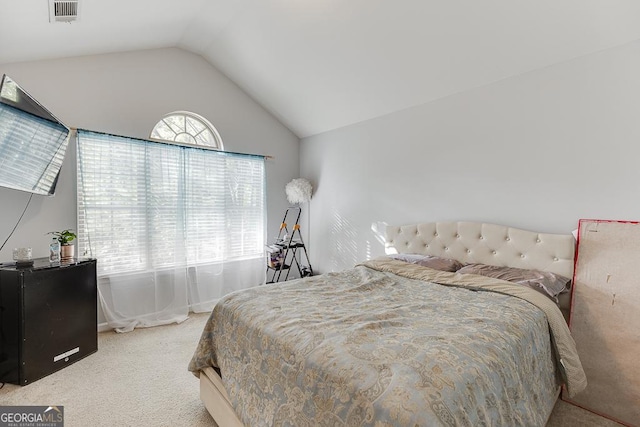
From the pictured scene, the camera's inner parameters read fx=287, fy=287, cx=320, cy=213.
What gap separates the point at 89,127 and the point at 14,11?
119 cm

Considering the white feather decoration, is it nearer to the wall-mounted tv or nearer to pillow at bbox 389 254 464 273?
pillow at bbox 389 254 464 273

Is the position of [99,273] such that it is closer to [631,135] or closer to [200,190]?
[200,190]

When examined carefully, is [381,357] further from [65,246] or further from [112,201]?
[112,201]

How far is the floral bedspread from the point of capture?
36.7 inches

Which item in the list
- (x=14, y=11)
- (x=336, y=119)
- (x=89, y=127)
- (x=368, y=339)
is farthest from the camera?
(x=336, y=119)

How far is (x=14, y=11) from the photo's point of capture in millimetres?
1899

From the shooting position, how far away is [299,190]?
4.20 m

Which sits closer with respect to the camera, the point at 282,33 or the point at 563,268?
the point at 563,268

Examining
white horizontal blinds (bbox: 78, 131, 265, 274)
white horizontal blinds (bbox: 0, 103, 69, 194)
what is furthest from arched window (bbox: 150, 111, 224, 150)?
white horizontal blinds (bbox: 0, 103, 69, 194)

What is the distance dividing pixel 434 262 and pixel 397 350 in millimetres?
1661

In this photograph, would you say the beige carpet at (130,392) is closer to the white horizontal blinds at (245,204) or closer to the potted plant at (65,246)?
the potted plant at (65,246)

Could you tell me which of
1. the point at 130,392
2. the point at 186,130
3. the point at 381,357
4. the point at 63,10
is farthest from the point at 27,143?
the point at 381,357

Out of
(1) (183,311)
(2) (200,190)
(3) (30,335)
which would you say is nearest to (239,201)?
(2) (200,190)

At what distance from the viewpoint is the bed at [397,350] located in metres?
0.96
